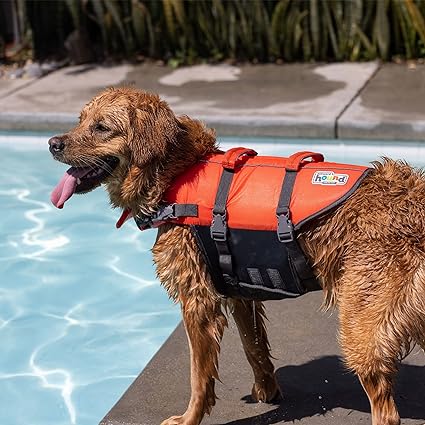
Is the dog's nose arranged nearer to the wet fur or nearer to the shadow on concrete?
the wet fur

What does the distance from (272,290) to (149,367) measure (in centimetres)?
117

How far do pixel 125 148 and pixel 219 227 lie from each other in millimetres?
531

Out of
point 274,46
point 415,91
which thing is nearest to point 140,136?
point 415,91

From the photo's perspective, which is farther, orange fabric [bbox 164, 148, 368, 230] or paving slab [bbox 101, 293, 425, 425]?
paving slab [bbox 101, 293, 425, 425]

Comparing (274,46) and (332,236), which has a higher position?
(332,236)

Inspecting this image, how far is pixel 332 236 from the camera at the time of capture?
3.98 meters

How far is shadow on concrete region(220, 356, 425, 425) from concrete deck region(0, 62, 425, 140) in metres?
4.02

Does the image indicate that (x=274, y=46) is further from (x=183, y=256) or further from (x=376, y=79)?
(x=183, y=256)

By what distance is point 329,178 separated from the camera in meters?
4.04

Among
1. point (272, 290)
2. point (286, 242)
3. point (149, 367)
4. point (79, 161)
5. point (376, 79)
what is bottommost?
point (376, 79)

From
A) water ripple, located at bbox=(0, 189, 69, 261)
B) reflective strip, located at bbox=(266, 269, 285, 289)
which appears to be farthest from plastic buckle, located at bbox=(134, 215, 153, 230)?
water ripple, located at bbox=(0, 189, 69, 261)

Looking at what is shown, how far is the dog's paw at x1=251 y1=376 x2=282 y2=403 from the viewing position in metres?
4.62

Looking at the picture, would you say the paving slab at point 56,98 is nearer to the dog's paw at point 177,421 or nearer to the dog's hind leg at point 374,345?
the dog's paw at point 177,421

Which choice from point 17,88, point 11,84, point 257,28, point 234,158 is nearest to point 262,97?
point 257,28
